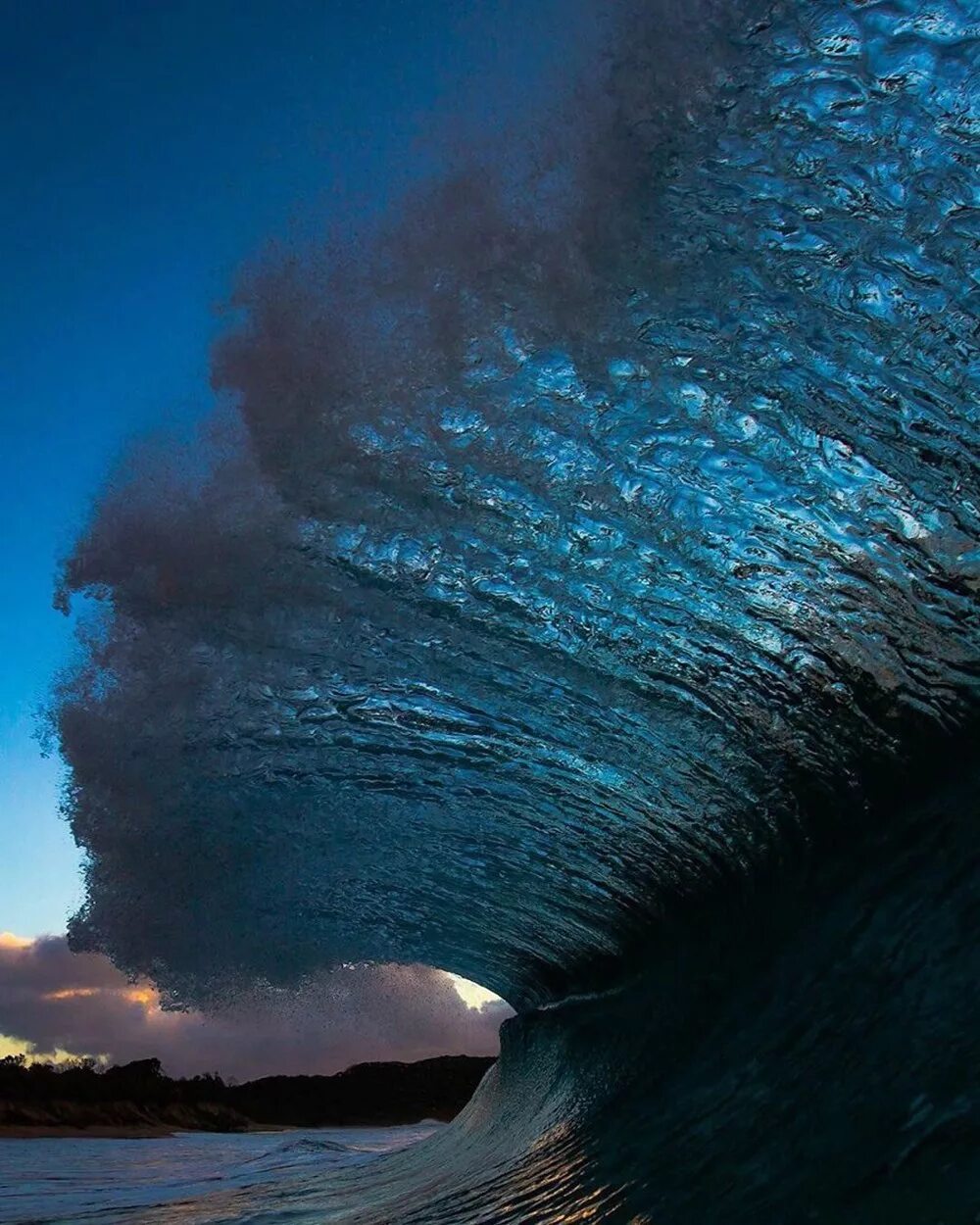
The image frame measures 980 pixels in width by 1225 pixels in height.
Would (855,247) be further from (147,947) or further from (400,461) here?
(147,947)

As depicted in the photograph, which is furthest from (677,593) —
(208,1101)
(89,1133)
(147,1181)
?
(208,1101)

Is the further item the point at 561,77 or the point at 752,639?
the point at 752,639

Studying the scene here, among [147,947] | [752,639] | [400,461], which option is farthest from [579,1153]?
[147,947]

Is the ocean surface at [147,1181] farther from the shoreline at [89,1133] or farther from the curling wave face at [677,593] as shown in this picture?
the shoreline at [89,1133]

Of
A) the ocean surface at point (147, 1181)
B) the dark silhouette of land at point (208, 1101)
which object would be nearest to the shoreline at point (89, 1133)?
the dark silhouette of land at point (208, 1101)

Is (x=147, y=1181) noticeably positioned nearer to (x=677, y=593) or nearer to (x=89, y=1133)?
(x=677, y=593)
